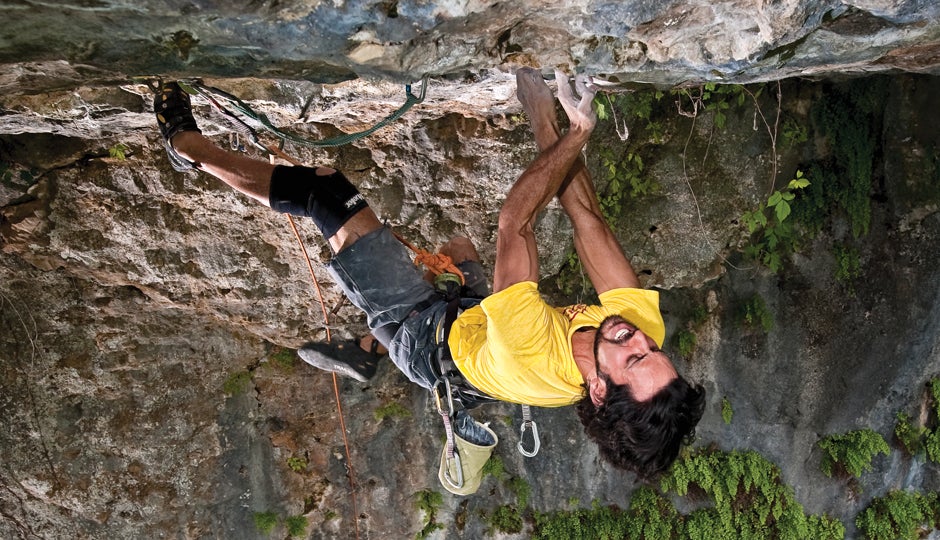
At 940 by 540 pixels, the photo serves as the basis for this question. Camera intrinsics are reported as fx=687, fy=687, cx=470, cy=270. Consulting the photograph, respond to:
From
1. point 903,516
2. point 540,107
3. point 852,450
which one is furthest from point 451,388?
point 903,516

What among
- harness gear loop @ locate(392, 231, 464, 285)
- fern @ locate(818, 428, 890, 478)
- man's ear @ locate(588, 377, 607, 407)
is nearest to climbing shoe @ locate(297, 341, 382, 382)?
harness gear loop @ locate(392, 231, 464, 285)

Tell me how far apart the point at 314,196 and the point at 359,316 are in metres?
2.20

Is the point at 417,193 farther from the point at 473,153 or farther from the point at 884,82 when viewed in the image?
the point at 884,82

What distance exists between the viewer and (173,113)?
3570 millimetres

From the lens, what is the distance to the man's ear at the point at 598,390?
123 inches

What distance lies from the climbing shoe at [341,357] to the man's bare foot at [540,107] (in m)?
2.13

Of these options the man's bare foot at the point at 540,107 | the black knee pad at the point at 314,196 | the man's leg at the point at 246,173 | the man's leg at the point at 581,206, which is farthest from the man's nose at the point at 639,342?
the black knee pad at the point at 314,196

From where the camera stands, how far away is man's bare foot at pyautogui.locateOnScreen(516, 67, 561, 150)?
329cm

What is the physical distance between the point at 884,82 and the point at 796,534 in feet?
13.5

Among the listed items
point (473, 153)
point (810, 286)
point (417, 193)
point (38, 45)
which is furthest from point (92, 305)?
point (810, 286)

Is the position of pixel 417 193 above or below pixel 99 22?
below

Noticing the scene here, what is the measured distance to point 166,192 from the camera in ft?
16.1

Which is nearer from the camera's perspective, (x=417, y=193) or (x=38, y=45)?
(x=38, y=45)

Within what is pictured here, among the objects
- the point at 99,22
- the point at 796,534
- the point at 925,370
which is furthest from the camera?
the point at 796,534
